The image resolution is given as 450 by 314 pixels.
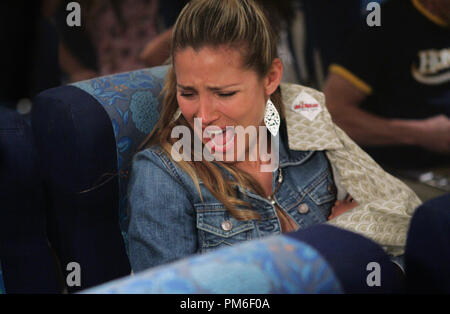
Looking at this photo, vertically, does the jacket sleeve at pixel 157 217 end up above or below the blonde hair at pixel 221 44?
below

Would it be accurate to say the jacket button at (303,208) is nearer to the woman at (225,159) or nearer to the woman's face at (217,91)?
the woman at (225,159)

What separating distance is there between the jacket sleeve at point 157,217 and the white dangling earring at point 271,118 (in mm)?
295

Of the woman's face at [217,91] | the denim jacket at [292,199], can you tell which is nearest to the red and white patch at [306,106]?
the denim jacket at [292,199]

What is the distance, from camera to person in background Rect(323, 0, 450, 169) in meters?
1.95

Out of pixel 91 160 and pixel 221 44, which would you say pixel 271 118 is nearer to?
pixel 221 44

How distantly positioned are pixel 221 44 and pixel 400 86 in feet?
3.51

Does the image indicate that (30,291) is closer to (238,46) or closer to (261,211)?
(261,211)

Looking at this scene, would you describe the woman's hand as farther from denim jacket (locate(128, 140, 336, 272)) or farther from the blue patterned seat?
the blue patterned seat

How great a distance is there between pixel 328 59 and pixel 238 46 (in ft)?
4.06

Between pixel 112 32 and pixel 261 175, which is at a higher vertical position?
pixel 112 32

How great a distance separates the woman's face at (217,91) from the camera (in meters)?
1.16

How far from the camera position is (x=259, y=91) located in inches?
49.6
